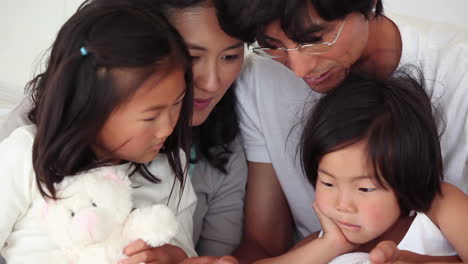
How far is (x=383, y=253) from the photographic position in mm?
1146

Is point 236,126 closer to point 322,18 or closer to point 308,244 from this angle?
point 308,244

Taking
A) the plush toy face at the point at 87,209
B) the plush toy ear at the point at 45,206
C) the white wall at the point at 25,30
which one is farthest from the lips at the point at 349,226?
the white wall at the point at 25,30

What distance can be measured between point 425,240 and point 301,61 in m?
0.48

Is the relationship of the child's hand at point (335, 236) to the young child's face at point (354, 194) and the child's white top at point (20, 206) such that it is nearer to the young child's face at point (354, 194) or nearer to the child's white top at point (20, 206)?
the young child's face at point (354, 194)

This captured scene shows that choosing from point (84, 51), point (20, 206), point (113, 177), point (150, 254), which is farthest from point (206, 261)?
point (84, 51)

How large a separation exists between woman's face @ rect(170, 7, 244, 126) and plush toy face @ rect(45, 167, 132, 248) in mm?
349

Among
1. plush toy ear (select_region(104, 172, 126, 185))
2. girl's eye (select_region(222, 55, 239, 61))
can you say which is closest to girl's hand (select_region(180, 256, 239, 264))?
plush toy ear (select_region(104, 172, 126, 185))

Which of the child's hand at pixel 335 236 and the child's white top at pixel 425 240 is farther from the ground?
the child's white top at pixel 425 240

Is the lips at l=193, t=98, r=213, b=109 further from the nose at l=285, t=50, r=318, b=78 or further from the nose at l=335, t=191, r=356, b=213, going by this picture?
the nose at l=335, t=191, r=356, b=213

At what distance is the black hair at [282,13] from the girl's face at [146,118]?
16 cm

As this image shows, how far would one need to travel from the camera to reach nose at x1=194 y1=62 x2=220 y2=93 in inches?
53.7

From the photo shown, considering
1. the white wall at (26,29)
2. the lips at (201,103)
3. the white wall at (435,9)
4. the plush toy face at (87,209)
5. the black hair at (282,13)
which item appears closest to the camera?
the plush toy face at (87,209)

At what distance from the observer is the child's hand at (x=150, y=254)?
1.14 meters

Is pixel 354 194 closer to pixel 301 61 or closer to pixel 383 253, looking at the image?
pixel 383 253
